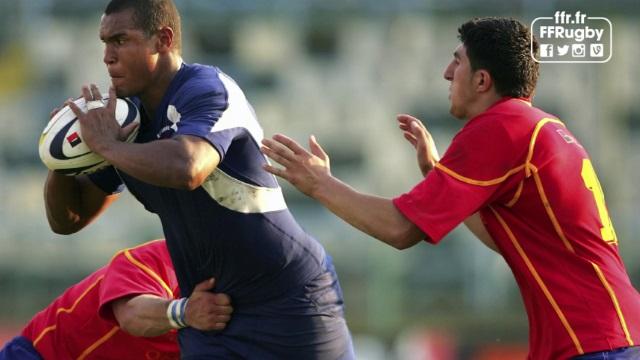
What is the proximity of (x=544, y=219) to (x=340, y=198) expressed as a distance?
0.87 metres

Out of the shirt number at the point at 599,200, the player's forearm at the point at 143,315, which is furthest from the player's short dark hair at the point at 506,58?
the player's forearm at the point at 143,315

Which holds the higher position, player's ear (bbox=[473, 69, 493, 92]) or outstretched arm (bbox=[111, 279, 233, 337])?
player's ear (bbox=[473, 69, 493, 92])

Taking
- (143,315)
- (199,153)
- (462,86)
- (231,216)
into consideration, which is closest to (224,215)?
(231,216)

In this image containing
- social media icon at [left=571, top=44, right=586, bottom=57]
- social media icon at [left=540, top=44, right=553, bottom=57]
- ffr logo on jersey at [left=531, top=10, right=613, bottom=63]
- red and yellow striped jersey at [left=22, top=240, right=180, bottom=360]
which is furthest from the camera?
social media icon at [left=571, top=44, right=586, bottom=57]

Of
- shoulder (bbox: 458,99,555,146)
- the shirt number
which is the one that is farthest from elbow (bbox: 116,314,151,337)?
the shirt number

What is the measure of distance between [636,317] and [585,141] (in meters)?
13.7

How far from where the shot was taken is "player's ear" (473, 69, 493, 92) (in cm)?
597

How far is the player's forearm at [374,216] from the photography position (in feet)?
18.7

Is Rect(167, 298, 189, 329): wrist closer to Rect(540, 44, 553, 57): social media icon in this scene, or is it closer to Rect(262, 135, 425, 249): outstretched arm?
Rect(262, 135, 425, 249): outstretched arm

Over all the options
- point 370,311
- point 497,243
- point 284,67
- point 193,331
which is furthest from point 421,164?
point 284,67

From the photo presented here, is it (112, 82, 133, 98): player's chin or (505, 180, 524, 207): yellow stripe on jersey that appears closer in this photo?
(505, 180, 524, 207): yellow stripe on jersey

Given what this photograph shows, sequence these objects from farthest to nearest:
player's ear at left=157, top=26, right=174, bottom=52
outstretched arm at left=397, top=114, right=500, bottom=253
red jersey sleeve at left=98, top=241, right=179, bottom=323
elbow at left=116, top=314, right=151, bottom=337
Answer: red jersey sleeve at left=98, top=241, right=179, bottom=323
elbow at left=116, top=314, right=151, bottom=337
outstretched arm at left=397, top=114, right=500, bottom=253
player's ear at left=157, top=26, right=174, bottom=52

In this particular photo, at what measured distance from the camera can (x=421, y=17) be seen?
19.6 meters

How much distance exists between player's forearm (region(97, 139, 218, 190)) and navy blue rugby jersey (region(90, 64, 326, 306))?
29cm
